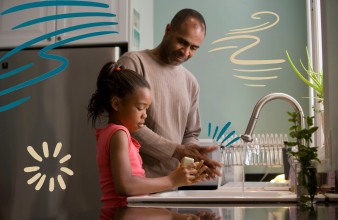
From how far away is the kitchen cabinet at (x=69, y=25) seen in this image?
2.79 m

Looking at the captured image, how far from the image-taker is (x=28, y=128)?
278 centimetres

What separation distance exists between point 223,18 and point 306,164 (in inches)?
107

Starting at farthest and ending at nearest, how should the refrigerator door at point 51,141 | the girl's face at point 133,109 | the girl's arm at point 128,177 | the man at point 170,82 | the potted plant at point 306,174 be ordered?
1. the refrigerator door at point 51,141
2. the man at point 170,82
3. the girl's face at point 133,109
4. the girl's arm at point 128,177
5. the potted plant at point 306,174

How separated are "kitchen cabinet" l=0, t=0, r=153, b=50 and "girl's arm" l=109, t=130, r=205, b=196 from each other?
1.66 m

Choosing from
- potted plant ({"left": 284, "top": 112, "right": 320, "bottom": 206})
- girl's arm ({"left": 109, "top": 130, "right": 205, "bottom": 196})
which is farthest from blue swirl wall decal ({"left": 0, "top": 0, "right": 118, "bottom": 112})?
potted plant ({"left": 284, "top": 112, "right": 320, "bottom": 206})

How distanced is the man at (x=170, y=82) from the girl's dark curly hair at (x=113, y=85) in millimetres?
375

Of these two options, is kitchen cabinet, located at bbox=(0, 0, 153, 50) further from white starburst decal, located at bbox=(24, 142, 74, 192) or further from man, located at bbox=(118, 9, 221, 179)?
man, located at bbox=(118, 9, 221, 179)

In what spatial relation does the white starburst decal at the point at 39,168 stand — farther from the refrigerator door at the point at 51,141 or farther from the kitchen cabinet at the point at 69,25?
the kitchen cabinet at the point at 69,25

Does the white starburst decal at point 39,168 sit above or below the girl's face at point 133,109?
below

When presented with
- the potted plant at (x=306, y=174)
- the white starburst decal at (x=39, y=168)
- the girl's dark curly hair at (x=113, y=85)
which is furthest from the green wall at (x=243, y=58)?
the potted plant at (x=306, y=174)

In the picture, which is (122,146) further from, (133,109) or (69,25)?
(69,25)

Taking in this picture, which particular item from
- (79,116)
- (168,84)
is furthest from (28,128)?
(168,84)

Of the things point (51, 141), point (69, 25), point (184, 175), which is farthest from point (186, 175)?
point (69, 25)

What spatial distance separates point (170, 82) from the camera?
6.38 feet
